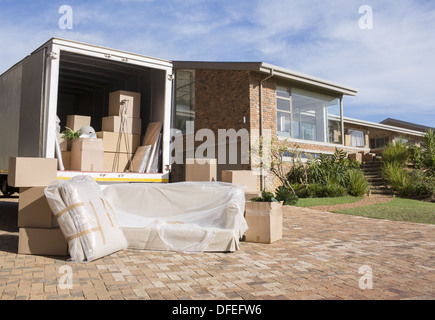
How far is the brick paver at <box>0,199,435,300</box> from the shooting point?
317 cm

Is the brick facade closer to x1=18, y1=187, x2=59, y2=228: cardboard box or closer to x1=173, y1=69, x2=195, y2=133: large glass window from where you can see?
x1=173, y1=69, x2=195, y2=133: large glass window

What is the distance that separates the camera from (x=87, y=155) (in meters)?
6.38

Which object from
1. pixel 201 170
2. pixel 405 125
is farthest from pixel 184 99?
pixel 405 125

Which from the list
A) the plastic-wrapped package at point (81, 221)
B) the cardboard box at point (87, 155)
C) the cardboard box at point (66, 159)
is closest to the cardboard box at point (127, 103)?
the cardboard box at point (87, 155)

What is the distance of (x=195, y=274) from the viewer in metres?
3.79

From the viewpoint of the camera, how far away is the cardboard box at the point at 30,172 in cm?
489

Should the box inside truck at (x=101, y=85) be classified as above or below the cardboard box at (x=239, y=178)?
above

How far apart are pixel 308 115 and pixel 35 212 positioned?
13.1 m

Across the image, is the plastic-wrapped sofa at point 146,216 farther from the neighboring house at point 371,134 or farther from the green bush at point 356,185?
the neighboring house at point 371,134

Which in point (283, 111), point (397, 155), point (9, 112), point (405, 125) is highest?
point (405, 125)

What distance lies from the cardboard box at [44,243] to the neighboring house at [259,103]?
877 centimetres

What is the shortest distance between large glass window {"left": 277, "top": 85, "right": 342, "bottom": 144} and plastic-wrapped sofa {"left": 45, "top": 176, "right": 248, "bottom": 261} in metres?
9.38

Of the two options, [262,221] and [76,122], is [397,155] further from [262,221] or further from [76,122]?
[76,122]
